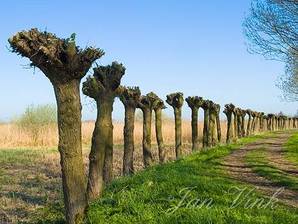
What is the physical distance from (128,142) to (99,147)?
231 inches

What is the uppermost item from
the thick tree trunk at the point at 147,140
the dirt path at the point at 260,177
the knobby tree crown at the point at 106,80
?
the knobby tree crown at the point at 106,80

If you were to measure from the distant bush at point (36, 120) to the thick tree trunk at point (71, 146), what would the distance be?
3630cm

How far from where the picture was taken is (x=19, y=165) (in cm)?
2245

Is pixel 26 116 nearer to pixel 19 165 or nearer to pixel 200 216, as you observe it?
pixel 19 165

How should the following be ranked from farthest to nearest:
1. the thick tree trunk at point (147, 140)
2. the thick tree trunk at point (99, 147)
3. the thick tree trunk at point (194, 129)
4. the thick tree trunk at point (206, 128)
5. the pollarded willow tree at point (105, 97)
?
1. the thick tree trunk at point (206, 128)
2. the thick tree trunk at point (194, 129)
3. the thick tree trunk at point (147, 140)
4. the pollarded willow tree at point (105, 97)
5. the thick tree trunk at point (99, 147)

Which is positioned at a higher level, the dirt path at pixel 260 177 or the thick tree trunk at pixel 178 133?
the thick tree trunk at pixel 178 133

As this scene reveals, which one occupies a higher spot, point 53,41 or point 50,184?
point 53,41

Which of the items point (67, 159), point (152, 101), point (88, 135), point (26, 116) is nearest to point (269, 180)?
point (67, 159)

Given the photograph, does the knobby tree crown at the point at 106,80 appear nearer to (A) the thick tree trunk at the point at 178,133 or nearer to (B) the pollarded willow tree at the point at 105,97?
(B) the pollarded willow tree at the point at 105,97

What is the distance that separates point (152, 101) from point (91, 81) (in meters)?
9.61

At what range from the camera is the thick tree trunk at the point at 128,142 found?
17.8m

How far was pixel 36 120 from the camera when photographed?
47.9 meters

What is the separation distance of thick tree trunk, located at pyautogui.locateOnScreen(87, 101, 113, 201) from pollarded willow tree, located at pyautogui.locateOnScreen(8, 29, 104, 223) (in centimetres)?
159

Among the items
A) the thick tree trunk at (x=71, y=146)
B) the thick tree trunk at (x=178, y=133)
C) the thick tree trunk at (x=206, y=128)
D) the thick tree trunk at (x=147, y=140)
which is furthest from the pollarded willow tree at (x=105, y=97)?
the thick tree trunk at (x=206, y=128)
